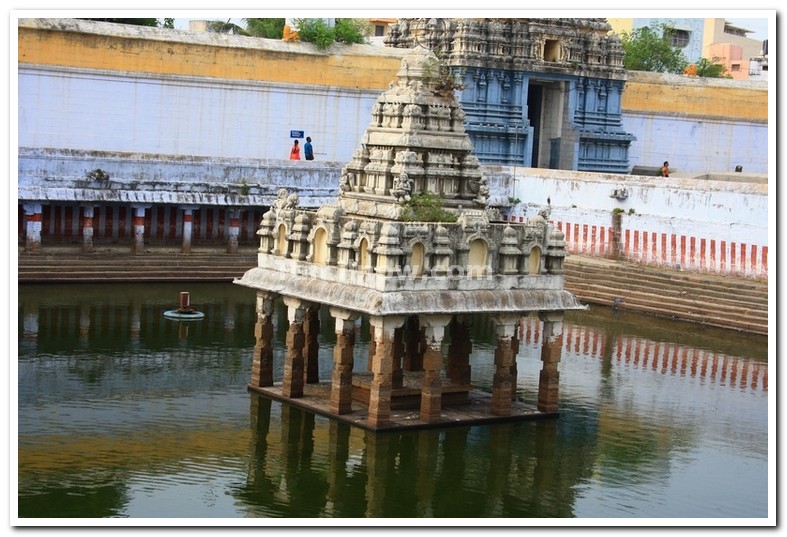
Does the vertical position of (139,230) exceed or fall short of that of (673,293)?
it exceeds it

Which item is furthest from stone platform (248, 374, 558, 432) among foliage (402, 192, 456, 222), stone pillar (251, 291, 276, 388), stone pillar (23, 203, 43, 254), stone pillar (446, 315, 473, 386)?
stone pillar (23, 203, 43, 254)

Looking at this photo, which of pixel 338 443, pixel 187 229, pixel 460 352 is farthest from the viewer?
pixel 187 229

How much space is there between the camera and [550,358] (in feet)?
67.1

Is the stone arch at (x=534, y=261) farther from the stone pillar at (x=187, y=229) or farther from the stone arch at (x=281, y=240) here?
the stone pillar at (x=187, y=229)

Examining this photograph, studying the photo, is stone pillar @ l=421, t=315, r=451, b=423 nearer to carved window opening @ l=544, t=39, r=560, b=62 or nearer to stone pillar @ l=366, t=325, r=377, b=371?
stone pillar @ l=366, t=325, r=377, b=371

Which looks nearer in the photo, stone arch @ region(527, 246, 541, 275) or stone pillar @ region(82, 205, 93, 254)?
stone arch @ region(527, 246, 541, 275)

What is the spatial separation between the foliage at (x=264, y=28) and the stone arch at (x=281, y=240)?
904 inches

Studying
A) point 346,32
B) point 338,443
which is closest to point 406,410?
point 338,443

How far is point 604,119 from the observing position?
4119 cm

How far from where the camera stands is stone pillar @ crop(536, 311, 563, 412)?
2036 cm

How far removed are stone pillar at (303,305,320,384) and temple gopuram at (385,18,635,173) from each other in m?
17.8

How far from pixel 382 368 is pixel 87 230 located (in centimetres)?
1389

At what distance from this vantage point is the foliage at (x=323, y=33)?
38562 mm

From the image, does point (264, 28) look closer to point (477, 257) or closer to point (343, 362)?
point (477, 257)
